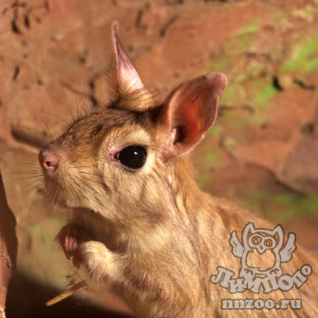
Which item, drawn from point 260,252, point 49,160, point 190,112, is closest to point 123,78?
point 190,112

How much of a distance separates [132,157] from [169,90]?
232 centimetres

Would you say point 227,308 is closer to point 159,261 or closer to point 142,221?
point 159,261

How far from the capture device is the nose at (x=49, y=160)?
2635 mm

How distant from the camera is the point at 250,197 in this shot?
17.8 ft

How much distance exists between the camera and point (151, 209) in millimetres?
2836

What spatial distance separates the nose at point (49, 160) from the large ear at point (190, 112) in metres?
0.57

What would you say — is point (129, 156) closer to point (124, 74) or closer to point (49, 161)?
point (49, 161)

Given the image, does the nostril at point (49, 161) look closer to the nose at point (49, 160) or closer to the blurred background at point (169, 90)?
the nose at point (49, 160)

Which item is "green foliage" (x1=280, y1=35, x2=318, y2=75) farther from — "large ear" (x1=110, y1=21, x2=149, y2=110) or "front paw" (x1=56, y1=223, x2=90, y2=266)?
"front paw" (x1=56, y1=223, x2=90, y2=266)

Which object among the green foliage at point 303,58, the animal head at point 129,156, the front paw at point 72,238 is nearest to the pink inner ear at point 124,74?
the animal head at point 129,156

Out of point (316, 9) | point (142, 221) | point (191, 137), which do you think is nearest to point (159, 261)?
point (142, 221)

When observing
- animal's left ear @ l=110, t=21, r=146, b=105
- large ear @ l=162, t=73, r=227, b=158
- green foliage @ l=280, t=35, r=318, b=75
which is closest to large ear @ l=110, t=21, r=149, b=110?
animal's left ear @ l=110, t=21, r=146, b=105

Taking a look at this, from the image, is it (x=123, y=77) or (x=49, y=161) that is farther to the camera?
(x=123, y=77)

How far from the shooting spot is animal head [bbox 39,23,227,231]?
8.75 ft
